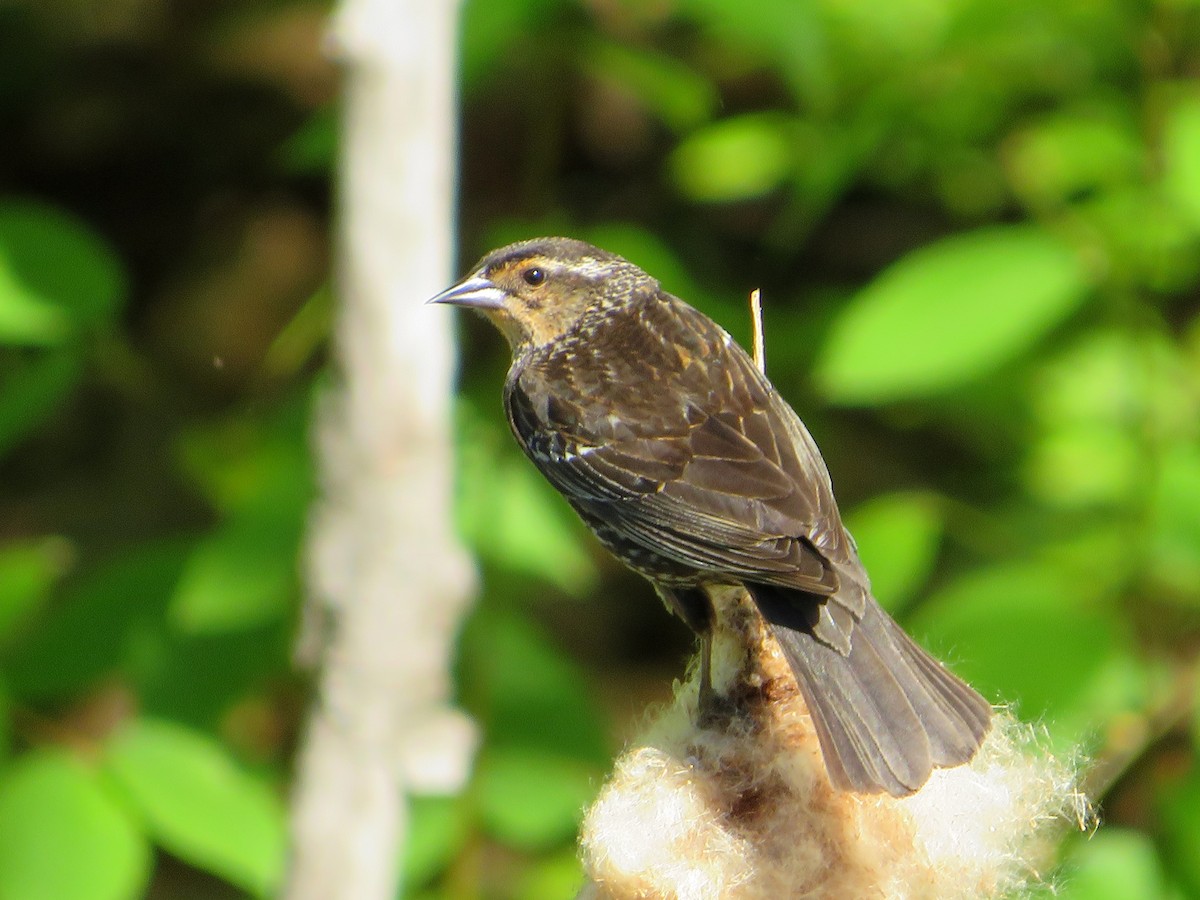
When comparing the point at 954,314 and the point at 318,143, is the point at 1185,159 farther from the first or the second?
the point at 318,143

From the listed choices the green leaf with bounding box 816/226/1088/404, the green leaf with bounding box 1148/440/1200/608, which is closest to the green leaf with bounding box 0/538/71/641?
the green leaf with bounding box 816/226/1088/404

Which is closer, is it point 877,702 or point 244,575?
point 877,702

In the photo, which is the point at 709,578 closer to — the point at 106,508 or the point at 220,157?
the point at 106,508

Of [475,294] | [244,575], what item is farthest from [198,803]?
[475,294]

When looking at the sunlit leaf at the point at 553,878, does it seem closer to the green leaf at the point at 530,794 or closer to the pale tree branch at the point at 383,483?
the green leaf at the point at 530,794

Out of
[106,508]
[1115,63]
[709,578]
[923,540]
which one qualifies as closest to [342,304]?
[709,578]

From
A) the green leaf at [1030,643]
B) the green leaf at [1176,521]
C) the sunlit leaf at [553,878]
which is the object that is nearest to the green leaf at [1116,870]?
the green leaf at [1030,643]
